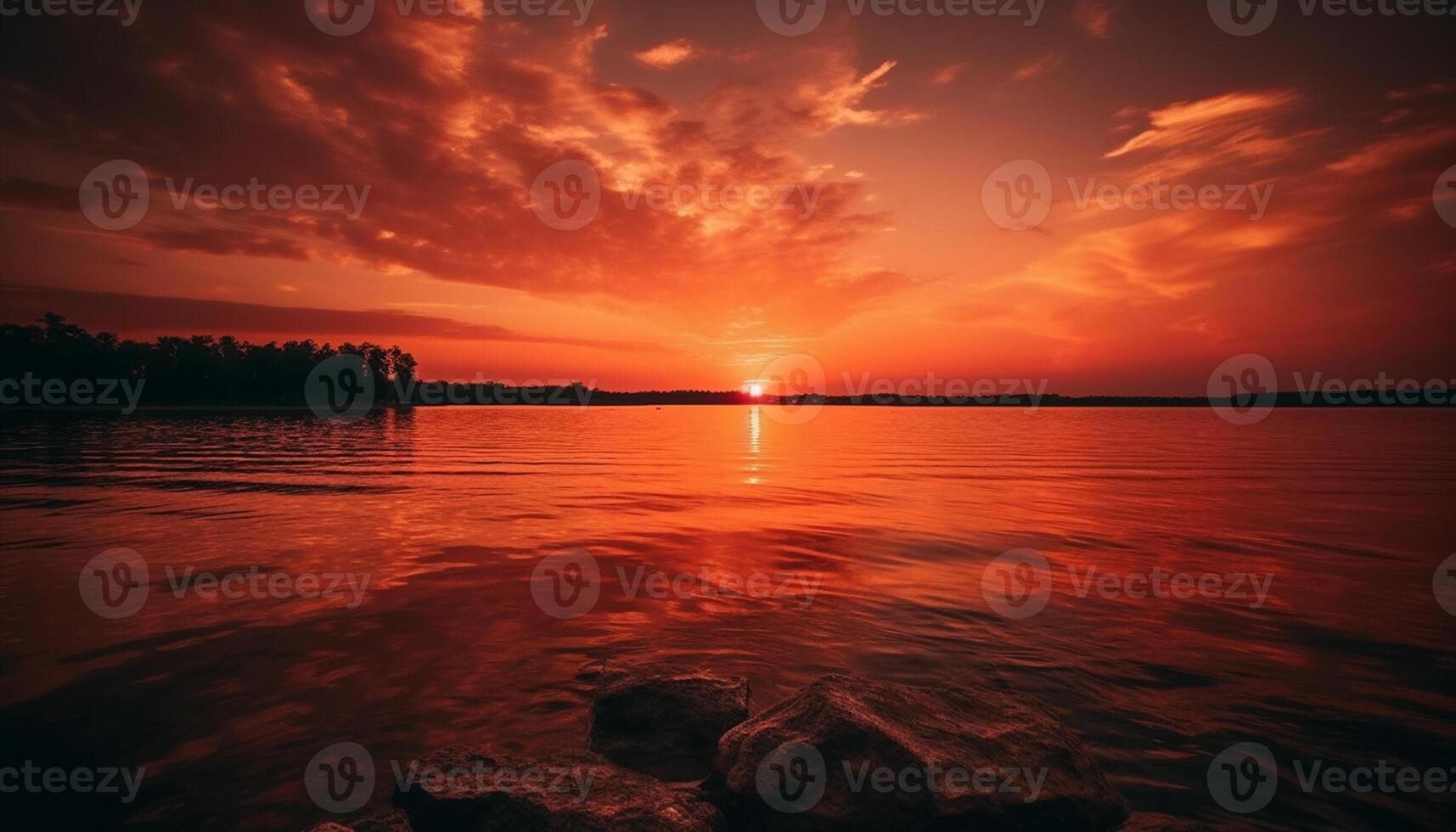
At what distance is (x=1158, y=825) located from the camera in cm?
425

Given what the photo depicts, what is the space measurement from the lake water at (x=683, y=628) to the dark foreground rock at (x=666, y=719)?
0.45 meters

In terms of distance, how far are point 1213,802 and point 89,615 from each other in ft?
48.8

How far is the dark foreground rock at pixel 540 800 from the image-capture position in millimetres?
4199

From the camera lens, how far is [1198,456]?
41.4 m
